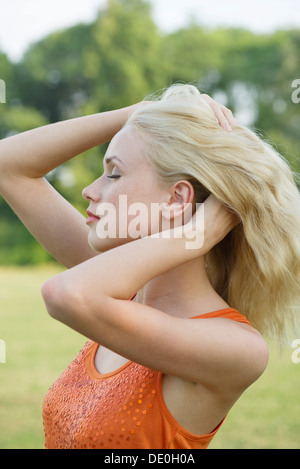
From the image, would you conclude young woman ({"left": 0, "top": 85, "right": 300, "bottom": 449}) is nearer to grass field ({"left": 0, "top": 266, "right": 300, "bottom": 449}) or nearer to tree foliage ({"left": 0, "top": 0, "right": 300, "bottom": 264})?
grass field ({"left": 0, "top": 266, "right": 300, "bottom": 449})

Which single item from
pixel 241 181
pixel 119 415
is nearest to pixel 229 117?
pixel 241 181

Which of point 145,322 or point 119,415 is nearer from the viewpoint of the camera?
point 145,322

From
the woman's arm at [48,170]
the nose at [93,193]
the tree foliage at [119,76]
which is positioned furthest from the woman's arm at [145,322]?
the tree foliage at [119,76]

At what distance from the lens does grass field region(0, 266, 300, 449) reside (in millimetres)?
5895

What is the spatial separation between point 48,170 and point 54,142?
0.12 meters

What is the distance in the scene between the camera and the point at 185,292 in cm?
185

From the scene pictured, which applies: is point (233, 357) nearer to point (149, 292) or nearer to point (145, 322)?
point (145, 322)

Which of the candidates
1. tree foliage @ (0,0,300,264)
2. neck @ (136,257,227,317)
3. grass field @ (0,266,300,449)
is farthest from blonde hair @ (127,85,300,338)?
tree foliage @ (0,0,300,264)

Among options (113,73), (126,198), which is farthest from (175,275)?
(113,73)

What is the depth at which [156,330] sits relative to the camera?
157cm
